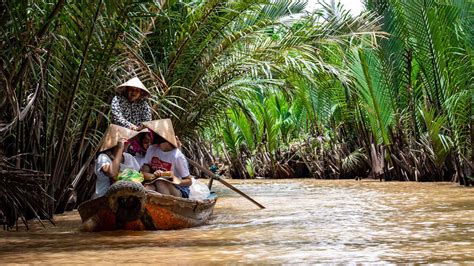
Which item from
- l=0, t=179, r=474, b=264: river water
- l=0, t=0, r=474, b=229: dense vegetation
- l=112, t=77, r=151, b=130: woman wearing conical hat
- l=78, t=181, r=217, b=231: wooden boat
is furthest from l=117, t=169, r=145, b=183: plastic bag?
l=112, t=77, r=151, b=130: woman wearing conical hat

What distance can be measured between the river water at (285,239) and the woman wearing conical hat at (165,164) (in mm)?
423

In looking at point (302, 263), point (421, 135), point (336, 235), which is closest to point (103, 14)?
point (336, 235)

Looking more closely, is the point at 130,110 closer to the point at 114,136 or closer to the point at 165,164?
the point at 114,136

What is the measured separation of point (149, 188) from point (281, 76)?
6543 millimetres

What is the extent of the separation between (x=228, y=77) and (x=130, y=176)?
5.96m

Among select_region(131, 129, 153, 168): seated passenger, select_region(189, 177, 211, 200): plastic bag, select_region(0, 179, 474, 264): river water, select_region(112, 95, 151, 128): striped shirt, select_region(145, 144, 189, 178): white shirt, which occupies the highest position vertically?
select_region(112, 95, 151, 128): striped shirt

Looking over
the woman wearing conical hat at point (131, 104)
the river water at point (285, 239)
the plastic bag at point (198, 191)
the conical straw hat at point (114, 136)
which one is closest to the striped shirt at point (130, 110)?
the woman wearing conical hat at point (131, 104)

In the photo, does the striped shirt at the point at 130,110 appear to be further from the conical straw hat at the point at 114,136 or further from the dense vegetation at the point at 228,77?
the conical straw hat at the point at 114,136

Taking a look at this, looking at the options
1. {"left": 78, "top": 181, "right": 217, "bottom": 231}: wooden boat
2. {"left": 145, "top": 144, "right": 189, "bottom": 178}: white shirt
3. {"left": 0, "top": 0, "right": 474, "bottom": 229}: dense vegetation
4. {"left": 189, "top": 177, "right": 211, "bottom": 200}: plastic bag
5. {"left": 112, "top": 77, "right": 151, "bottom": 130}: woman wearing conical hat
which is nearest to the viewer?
{"left": 78, "top": 181, "right": 217, "bottom": 231}: wooden boat

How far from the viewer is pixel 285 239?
5023mm

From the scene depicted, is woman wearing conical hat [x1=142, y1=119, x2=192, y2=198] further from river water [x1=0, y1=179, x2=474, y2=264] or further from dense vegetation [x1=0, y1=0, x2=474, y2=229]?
dense vegetation [x1=0, y1=0, x2=474, y2=229]

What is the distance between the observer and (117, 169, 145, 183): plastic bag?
582 cm

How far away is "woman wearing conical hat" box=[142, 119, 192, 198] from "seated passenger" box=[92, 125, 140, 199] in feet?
0.56

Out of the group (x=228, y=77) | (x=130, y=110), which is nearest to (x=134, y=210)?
(x=130, y=110)
